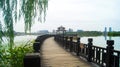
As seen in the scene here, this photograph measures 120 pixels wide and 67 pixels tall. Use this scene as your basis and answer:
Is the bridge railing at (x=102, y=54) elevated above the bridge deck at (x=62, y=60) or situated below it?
above

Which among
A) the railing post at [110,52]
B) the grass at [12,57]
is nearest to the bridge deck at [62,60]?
the grass at [12,57]

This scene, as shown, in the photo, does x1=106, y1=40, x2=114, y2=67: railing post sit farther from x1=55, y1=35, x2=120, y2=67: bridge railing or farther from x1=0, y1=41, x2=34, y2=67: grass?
x1=0, y1=41, x2=34, y2=67: grass

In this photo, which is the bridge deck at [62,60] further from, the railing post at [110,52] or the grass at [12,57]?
the railing post at [110,52]

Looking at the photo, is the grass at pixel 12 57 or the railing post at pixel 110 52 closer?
the railing post at pixel 110 52

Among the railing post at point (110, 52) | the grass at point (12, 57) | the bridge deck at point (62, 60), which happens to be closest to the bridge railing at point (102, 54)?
the railing post at point (110, 52)

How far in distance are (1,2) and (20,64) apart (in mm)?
4153

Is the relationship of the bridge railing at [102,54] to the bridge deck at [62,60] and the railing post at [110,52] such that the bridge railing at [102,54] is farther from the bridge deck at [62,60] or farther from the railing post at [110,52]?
the bridge deck at [62,60]

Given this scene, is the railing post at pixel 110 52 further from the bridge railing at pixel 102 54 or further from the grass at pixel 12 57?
the grass at pixel 12 57

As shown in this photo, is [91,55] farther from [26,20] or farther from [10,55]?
[26,20]

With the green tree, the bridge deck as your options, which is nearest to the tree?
the green tree

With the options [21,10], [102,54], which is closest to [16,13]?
[21,10]

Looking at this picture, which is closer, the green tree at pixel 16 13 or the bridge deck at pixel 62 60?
the green tree at pixel 16 13

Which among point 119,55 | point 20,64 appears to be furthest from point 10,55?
point 119,55

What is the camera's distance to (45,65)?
15031mm
